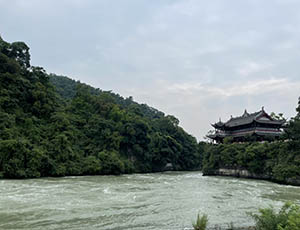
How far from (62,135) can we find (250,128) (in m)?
25.1

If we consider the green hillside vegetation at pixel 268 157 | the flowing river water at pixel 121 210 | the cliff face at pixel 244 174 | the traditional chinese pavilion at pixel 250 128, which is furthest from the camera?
the traditional chinese pavilion at pixel 250 128

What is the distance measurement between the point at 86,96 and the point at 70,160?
18.9 meters

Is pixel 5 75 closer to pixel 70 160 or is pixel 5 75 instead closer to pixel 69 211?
pixel 70 160

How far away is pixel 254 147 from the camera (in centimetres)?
3119

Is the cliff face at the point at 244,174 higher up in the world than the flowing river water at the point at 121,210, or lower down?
higher up

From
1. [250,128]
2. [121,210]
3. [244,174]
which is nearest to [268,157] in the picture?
[244,174]

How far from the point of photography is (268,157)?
29.5 meters

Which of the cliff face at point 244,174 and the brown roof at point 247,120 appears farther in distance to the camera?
the brown roof at point 247,120

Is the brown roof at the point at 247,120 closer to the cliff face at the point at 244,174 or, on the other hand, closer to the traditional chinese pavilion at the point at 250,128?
the traditional chinese pavilion at the point at 250,128

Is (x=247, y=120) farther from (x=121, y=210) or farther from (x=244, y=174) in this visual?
(x=121, y=210)

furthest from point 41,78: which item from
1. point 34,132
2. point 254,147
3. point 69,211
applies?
point 69,211

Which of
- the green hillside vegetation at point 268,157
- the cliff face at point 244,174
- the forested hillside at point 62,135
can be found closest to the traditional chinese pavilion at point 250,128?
the green hillside vegetation at point 268,157

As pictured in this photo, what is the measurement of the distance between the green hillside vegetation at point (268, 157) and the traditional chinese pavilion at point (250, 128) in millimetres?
3138

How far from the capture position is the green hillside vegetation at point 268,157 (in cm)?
2547
